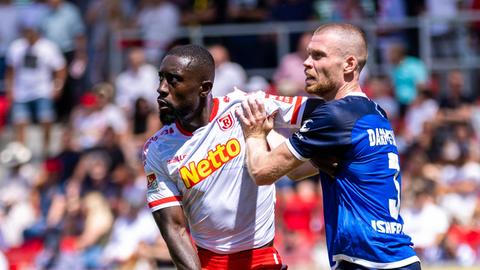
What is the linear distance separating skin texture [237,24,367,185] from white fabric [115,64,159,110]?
30.6 ft

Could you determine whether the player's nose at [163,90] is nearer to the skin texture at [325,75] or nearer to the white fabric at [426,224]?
the skin texture at [325,75]

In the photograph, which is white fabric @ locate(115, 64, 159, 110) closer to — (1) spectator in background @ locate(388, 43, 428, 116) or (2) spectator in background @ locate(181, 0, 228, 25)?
(2) spectator in background @ locate(181, 0, 228, 25)

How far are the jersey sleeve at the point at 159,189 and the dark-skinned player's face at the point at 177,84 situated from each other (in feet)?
1.26

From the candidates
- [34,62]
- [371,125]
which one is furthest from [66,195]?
[371,125]

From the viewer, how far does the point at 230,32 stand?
651 inches

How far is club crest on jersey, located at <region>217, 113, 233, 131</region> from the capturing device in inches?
277

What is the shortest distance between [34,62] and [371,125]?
34.6 ft

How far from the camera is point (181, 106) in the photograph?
22.6 ft

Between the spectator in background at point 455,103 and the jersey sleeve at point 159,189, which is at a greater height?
the jersey sleeve at point 159,189

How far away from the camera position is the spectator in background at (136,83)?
1585 centimetres

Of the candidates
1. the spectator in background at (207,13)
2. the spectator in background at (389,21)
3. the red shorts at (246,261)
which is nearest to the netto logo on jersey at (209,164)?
the red shorts at (246,261)

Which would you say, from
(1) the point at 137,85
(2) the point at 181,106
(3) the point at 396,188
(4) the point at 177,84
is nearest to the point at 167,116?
(2) the point at 181,106

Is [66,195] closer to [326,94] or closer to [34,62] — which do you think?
[34,62]

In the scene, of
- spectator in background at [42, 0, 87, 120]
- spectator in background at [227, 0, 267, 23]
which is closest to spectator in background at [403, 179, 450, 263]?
spectator in background at [227, 0, 267, 23]
